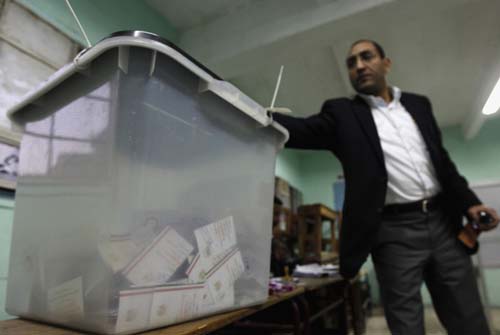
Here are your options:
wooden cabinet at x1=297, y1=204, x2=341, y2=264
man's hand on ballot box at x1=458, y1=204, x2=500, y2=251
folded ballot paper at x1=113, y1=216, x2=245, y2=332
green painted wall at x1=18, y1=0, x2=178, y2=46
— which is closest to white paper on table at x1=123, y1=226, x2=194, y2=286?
folded ballot paper at x1=113, y1=216, x2=245, y2=332

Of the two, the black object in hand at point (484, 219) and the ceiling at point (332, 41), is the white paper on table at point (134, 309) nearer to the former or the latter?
the black object in hand at point (484, 219)

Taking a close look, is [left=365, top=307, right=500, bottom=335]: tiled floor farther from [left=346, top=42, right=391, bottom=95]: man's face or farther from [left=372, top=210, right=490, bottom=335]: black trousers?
[left=346, top=42, right=391, bottom=95]: man's face

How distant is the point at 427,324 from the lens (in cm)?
239

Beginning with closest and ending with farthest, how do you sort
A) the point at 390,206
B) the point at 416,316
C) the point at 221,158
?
the point at 221,158, the point at 416,316, the point at 390,206

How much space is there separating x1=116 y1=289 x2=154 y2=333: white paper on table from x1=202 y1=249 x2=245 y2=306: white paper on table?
0.11 meters

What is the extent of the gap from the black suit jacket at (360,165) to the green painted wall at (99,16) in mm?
1070

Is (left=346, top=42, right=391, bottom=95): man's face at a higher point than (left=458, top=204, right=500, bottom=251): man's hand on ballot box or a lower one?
higher

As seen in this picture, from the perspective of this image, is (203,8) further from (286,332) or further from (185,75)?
(286,332)

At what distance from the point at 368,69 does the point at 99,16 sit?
1.25 metres

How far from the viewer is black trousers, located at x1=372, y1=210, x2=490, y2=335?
30.7 inches

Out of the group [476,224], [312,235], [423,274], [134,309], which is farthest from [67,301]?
[312,235]

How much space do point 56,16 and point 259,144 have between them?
115 cm

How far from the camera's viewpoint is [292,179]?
4.09 meters

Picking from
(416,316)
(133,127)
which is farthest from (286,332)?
(133,127)
